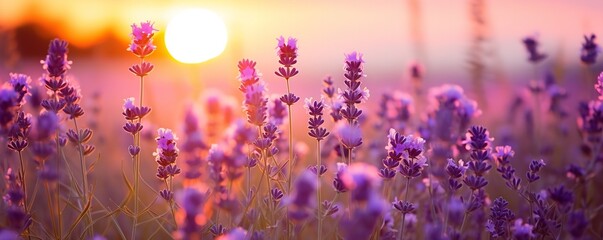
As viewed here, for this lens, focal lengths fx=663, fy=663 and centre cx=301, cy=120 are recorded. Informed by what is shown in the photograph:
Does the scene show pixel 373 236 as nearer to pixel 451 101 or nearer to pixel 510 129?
pixel 451 101

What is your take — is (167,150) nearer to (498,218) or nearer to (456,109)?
(498,218)

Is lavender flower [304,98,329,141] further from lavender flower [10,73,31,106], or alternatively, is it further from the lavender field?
lavender flower [10,73,31,106]

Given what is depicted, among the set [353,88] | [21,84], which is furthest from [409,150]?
[21,84]

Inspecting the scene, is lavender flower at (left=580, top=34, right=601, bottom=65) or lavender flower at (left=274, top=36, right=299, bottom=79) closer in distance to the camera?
lavender flower at (left=274, top=36, right=299, bottom=79)

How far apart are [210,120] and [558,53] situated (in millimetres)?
2968

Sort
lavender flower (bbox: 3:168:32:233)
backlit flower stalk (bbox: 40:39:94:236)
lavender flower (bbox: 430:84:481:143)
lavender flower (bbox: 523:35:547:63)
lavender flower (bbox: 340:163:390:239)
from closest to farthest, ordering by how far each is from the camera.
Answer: lavender flower (bbox: 340:163:390:239) → lavender flower (bbox: 3:168:32:233) → backlit flower stalk (bbox: 40:39:94:236) → lavender flower (bbox: 430:84:481:143) → lavender flower (bbox: 523:35:547:63)

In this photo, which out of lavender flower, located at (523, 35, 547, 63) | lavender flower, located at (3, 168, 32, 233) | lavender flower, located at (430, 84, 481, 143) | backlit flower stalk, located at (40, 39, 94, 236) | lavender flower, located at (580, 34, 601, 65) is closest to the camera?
lavender flower, located at (3, 168, 32, 233)

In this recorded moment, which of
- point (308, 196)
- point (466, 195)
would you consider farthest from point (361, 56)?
point (466, 195)

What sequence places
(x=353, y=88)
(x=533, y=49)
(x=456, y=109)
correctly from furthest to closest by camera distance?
(x=533, y=49) → (x=456, y=109) → (x=353, y=88)

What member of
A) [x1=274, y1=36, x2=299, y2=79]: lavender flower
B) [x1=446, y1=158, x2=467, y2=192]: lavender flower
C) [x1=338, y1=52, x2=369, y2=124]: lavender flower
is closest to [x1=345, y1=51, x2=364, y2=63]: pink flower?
[x1=338, y1=52, x2=369, y2=124]: lavender flower

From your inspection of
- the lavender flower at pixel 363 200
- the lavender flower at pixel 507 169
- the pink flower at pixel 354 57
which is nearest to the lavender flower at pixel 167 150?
the pink flower at pixel 354 57

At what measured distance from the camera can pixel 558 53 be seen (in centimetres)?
488

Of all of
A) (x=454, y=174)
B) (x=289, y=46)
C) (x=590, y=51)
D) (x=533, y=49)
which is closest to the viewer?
(x=454, y=174)

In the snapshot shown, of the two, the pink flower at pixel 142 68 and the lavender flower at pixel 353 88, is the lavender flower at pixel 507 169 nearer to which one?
the lavender flower at pixel 353 88
